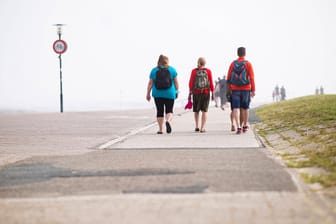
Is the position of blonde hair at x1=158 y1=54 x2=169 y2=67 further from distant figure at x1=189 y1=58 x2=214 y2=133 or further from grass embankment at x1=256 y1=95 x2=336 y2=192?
grass embankment at x1=256 y1=95 x2=336 y2=192

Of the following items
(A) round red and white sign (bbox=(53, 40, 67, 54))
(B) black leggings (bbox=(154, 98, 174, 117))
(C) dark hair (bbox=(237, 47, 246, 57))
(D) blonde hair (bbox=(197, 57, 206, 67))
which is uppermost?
(A) round red and white sign (bbox=(53, 40, 67, 54))

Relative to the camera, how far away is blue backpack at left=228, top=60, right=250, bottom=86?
15.2m

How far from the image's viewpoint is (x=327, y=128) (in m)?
13.2

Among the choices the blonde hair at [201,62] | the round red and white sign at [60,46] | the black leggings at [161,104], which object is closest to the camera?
the black leggings at [161,104]

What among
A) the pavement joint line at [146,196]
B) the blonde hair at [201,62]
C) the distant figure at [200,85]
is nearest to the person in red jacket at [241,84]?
→ the distant figure at [200,85]

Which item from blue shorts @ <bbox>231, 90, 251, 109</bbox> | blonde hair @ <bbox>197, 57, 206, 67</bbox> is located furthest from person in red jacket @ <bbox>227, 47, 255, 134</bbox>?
blonde hair @ <bbox>197, 57, 206, 67</bbox>

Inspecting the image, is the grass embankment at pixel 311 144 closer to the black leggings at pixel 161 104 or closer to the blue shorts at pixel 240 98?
the blue shorts at pixel 240 98

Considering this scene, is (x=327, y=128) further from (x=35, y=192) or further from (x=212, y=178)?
(x=35, y=192)

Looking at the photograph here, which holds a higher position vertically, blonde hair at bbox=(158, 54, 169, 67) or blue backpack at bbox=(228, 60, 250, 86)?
blonde hair at bbox=(158, 54, 169, 67)

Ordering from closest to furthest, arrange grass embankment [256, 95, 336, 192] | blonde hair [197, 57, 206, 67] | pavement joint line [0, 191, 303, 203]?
pavement joint line [0, 191, 303, 203] → grass embankment [256, 95, 336, 192] → blonde hair [197, 57, 206, 67]

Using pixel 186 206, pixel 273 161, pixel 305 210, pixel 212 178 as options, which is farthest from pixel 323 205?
pixel 273 161

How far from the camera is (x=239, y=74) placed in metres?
15.2

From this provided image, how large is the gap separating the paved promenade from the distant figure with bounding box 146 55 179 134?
383 cm

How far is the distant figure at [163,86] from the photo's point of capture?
615 inches
